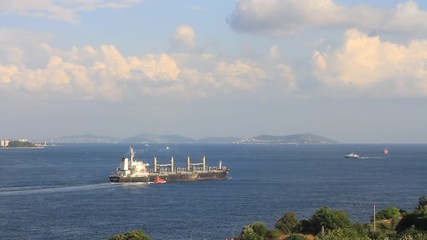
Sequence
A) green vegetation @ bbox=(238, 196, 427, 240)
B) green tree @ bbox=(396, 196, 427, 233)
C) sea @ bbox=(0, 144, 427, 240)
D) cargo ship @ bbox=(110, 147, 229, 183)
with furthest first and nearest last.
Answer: cargo ship @ bbox=(110, 147, 229, 183) → sea @ bbox=(0, 144, 427, 240) → green vegetation @ bbox=(238, 196, 427, 240) → green tree @ bbox=(396, 196, 427, 233)

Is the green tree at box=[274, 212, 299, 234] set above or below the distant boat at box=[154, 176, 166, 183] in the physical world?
below

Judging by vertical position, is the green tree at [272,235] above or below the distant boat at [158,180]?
below

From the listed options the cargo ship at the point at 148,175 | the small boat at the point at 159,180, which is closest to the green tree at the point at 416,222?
the cargo ship at the point at 148,175

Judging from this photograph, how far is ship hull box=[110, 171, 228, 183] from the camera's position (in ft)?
410

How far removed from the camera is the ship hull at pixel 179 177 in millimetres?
125012

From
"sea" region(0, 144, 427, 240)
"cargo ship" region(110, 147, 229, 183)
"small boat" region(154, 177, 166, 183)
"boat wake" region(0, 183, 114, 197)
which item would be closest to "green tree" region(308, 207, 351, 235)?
"sea" region(0, 144, 427, 240)

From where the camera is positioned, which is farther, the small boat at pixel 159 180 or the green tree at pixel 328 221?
the small boat at pixel 159 180

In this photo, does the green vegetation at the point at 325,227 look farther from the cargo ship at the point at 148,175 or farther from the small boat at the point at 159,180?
the small boat at the point at 159,180

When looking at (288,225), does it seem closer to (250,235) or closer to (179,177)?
(250,235)

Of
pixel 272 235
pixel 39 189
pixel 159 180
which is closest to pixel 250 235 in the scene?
pixel 272 235

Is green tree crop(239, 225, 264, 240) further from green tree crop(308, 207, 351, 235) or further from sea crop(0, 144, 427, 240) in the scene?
sea crop(0, 144, 427, 240)

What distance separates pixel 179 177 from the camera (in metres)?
135

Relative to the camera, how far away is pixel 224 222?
70000 millimetres


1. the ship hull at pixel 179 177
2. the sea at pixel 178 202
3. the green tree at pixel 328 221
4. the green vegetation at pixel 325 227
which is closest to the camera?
the green vegetation at pixel 325 227
